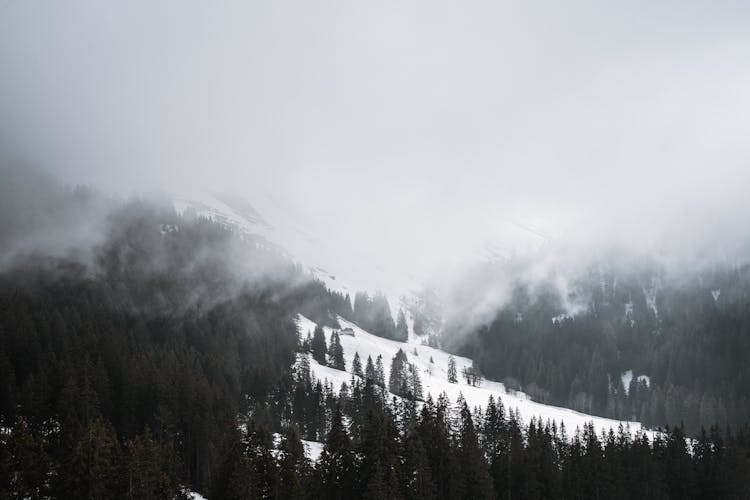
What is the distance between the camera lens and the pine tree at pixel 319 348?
6742 inches

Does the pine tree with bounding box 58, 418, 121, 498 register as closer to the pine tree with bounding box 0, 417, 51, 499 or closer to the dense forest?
the dense forest

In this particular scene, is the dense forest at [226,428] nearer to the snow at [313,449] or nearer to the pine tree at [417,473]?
the pine tree at [417,473]

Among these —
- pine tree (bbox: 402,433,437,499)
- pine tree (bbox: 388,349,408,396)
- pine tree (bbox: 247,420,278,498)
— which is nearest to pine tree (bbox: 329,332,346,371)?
pine tree (bbox: 388,349,408,396)

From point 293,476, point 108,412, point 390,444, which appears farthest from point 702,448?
point 108,412

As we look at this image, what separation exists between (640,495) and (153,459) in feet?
231

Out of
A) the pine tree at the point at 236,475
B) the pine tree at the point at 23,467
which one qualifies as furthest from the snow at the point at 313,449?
the pine tree at the point at 23,467

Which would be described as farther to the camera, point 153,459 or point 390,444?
point 390,444

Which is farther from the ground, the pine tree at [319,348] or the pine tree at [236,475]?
the pine tree at [319,348]

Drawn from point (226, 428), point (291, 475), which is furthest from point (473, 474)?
point (226, 428)

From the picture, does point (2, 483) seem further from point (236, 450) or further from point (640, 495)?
point (640, 495)

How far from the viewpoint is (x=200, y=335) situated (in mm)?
153750

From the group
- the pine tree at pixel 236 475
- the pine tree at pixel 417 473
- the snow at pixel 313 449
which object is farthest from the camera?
the snow at pixel 313 449

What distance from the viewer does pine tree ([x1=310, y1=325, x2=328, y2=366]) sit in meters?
171

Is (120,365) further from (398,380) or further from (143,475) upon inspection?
(398,380)
